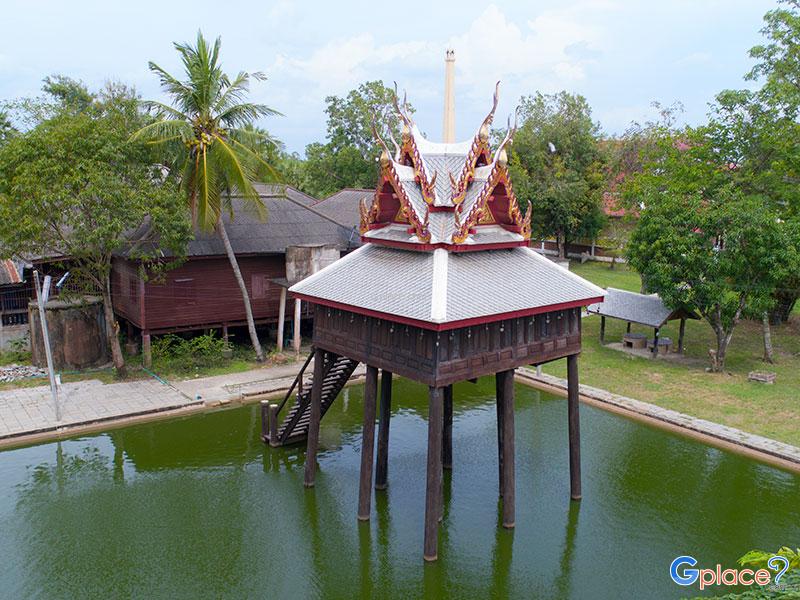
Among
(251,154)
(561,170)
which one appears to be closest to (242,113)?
(251,154)

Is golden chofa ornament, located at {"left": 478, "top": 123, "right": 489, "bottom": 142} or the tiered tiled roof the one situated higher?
golden chofa ornament, located at {"left": 478, "top": 123, "right": 489, "bottom": 142}

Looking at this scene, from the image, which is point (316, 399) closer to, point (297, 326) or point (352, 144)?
point (297, 326)

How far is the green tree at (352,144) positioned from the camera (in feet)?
173

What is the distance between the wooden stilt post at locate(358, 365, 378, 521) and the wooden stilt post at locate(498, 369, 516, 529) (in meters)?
3.08

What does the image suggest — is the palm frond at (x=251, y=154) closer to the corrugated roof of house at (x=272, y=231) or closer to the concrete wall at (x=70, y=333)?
the corrugated roof of house at (x=272, y=231)

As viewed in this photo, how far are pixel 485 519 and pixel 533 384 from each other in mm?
10861

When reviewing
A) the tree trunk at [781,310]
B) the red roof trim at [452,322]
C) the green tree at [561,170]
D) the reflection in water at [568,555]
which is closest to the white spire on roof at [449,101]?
the red roof trim at [452,322]

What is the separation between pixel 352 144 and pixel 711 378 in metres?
36.4

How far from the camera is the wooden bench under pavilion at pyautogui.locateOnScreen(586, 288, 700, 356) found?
2875 centimetres

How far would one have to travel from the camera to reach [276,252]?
2906 centimetres

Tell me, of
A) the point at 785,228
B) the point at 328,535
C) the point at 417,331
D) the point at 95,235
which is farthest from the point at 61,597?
the point at 785,228

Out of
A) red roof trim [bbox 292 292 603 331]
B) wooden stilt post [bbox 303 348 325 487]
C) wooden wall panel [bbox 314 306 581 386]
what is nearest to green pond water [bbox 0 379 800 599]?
wooden stilt post [bbox 303 348 325 487]

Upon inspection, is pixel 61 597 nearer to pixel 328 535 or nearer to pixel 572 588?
pixel 328 535

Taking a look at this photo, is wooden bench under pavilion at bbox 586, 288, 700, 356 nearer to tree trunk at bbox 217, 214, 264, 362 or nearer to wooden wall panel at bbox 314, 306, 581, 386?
wooden wall panel at bbox 314, 306, 581, 386
